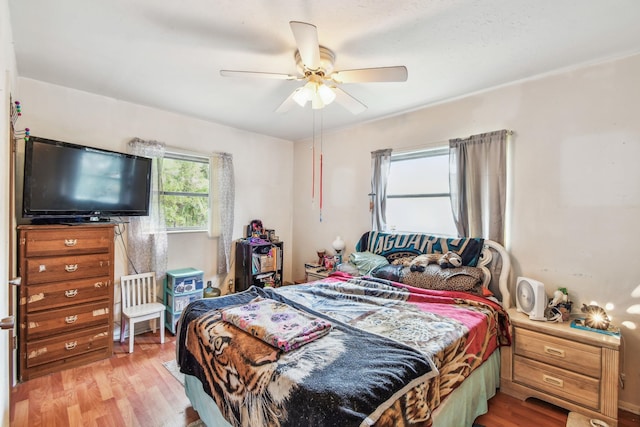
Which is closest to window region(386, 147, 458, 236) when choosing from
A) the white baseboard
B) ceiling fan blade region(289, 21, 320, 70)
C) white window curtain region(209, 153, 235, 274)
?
ceiling fan blade region(289, 21, 320, 70)

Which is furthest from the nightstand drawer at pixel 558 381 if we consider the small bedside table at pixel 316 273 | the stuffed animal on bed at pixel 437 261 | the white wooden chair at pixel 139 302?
the white wooden chair at pixel 139 302

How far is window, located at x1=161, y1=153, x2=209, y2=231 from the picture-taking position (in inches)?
A: 138

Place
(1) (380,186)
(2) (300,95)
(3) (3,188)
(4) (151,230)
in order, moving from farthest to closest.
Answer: (1) (380,186)
(4) (151,230)
(2) (300,95)
(3) (3,188)

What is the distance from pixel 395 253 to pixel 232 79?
237cm

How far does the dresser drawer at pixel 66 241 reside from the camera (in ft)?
7.47

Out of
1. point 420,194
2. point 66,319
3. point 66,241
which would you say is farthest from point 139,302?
point 420,194

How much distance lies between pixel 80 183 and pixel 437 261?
11.0ft

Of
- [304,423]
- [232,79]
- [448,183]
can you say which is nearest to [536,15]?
[448,183]

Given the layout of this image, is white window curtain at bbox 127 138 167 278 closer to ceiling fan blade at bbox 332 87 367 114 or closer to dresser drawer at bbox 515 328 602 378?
ceiling fan blade at bbox 332 87 367 114

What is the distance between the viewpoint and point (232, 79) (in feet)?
8.28

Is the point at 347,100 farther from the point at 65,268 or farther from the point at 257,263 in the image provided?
the point at 65,268

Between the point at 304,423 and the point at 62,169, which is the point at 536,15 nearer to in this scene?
the point at 304,423

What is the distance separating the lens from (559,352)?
199cm

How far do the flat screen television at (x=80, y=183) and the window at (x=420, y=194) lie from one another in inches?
110
